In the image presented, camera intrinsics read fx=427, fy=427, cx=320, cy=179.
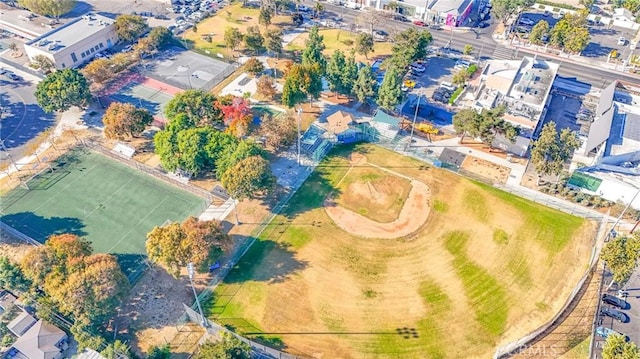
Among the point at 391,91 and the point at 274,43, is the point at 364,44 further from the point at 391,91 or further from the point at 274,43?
the point at 391,91

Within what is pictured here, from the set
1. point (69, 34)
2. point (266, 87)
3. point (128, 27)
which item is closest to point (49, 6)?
point (69, 34)

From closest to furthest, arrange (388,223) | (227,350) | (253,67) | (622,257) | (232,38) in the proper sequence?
(227,350), (622,257), (388,223), (253,67), (232,38)

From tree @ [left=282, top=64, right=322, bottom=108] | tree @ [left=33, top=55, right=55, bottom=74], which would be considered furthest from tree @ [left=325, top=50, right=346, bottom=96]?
tree @ [left=33, top=55, right=55, bottom=74]

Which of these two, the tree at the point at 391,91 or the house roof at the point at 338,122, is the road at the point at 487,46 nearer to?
the tree at the point at 391,91

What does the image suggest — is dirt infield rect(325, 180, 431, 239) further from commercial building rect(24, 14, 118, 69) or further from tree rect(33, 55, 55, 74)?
commercial building rect(24, 14, 118, 69)

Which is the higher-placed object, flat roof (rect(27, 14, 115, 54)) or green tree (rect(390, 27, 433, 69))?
green tree (rect(390, 27, 433, 69))

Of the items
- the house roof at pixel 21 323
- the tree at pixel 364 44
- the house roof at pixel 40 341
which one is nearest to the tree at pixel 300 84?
the tree at pixel 364 44

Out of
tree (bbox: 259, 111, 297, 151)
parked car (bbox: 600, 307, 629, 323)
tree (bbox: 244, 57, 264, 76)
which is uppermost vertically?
tree (bbox: 244, 57, 264, 76)
